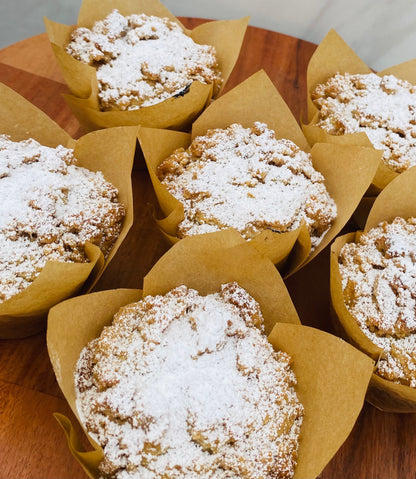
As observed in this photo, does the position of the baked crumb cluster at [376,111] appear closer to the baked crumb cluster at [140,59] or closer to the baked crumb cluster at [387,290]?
the baked crumb cluster at [387,290]

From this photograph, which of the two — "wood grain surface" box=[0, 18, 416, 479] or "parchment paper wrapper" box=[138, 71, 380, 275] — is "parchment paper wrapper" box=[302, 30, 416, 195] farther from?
"wood grain surface" box=[0, 18, 416, 479]

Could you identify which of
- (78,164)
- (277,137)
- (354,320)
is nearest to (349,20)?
(277,137)

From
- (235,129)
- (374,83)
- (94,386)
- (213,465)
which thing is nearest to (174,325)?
(94,386)

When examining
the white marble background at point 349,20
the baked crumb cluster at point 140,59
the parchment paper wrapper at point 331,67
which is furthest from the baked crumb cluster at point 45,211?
the white marble background at point 349,20

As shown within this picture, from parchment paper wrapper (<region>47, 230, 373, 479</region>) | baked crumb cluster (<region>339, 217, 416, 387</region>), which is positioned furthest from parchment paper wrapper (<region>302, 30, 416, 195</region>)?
parchment paper wrapper (<region>47, 230, 373, 479</region>)

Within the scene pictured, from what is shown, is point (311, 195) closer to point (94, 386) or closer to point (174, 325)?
point (174, 325)
